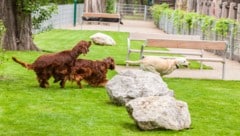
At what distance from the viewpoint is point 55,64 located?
11875 mm

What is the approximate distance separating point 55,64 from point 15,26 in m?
7.41

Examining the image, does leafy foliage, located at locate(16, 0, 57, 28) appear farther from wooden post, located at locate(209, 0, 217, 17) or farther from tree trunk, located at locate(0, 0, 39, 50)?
wooden post, located at locate(209, 0, 217, 17)

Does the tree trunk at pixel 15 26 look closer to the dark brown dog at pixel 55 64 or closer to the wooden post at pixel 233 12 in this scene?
the dark brown dog at pixel 55 64

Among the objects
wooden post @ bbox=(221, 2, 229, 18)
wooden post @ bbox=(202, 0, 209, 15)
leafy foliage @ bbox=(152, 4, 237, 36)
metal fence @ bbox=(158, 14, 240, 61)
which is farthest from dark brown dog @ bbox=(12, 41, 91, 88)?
wooden post @ bbox=(202, 0, 209, 15)

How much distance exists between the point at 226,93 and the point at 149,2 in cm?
6284

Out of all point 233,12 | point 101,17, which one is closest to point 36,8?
point 233,12

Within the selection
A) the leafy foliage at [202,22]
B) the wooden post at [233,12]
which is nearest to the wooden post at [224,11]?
the leafy foliage at [202,22]

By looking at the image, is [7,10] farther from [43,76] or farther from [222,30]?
[222,30]

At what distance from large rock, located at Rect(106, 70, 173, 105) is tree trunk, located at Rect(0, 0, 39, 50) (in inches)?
337

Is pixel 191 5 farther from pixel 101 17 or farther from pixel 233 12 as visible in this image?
pixel 233 12

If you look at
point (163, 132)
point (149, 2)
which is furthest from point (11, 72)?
point (149, 2)

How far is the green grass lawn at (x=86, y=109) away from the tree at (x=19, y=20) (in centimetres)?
385

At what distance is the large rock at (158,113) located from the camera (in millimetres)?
8711

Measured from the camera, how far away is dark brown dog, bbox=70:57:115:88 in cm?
1223
